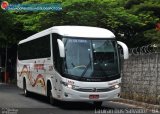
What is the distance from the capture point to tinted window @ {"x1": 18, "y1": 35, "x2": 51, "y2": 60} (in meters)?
21.2

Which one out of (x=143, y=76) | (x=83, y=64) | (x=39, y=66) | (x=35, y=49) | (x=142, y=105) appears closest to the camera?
(x=83, y=64)

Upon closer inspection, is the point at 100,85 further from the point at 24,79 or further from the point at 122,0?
the point at 122,0

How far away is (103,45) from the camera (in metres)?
18.9

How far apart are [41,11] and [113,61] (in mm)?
17415

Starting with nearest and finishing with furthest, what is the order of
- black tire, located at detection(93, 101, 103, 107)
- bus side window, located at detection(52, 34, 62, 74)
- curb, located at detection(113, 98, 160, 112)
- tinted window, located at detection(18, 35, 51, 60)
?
curb, located at detection(113, 98, 160, 112) < bus side window, located at detection(52, 34, 62, 74) < black tire, located at detection(93, 101, 103, 107) < tinted window, located at detection(18, 35, 51, 60)

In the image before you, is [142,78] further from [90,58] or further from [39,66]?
[90,58]

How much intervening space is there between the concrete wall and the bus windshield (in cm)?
274

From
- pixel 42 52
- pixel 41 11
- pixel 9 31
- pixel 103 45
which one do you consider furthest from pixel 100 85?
pixel 9 31

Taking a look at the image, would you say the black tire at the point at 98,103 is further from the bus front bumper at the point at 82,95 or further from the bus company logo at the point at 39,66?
the bus company logo at the point at 39,66

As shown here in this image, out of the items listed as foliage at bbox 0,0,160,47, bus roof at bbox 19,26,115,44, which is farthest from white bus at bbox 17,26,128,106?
foliage at bbox 0,0,160,47

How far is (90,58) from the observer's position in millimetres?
18469

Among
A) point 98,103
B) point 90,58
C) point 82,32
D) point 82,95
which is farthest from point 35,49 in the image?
point 82,95

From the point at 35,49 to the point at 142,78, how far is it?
17.8 feet

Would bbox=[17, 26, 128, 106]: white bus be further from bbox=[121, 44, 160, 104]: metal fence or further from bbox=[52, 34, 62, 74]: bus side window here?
bbox=[121, 44, 160, 104]: metal fence
